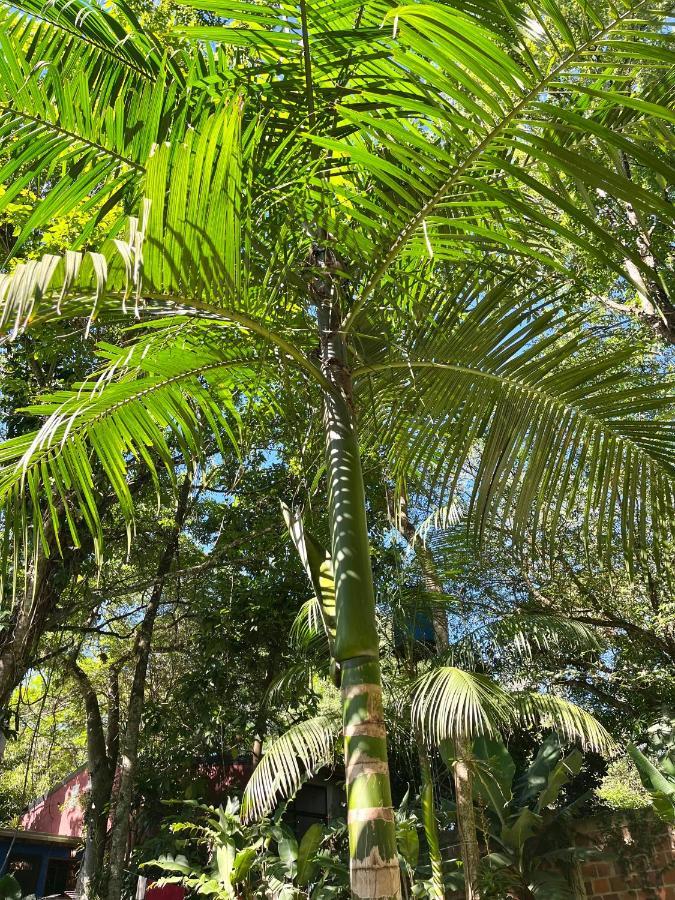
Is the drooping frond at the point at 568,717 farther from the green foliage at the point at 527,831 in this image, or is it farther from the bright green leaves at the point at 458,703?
the green foliage at the point at 527,831

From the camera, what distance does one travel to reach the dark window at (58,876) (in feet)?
52.7

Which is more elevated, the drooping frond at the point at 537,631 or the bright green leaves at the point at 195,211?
the drooping frond at the point at 537,631

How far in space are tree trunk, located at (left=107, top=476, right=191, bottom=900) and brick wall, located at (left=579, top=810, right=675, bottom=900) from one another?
5.21 meters

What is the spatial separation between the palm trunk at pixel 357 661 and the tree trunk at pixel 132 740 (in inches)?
229

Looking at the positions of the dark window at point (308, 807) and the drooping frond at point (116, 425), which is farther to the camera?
the dark window at point (308, 807)

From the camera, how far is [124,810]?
329 inches

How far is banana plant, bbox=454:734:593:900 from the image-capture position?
22.5 feet

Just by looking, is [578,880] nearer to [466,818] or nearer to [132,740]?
[466,818]

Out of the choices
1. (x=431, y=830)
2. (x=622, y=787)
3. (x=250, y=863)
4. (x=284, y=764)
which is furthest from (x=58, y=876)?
(x=431, y=830)

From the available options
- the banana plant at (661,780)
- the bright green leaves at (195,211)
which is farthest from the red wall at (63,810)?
the bright green leaves at (195,211)

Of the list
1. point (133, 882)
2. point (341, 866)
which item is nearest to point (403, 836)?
point (341, 866)

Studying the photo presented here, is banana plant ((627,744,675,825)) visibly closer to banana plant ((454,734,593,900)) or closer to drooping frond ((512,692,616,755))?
drooping frond ((512,692,616,755))

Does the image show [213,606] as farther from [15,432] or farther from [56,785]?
[56,785]

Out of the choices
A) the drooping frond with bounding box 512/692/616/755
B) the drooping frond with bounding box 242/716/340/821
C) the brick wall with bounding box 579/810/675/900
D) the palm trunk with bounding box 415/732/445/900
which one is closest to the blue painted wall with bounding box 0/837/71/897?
the drooping frond with bounding box 242/716/340/821
